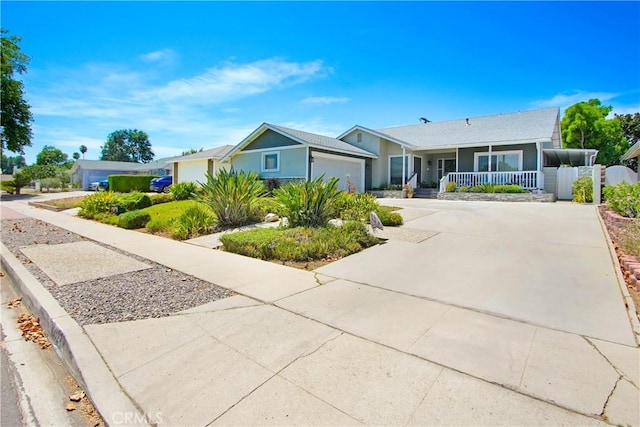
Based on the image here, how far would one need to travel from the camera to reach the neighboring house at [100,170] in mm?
47094

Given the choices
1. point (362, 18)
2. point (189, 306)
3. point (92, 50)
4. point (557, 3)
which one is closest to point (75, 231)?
point (92, 50)

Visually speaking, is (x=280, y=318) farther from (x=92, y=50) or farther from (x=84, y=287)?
(x=92, y=50)

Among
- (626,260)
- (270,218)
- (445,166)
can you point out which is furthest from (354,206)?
(445,166)

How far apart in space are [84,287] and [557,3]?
509 inches

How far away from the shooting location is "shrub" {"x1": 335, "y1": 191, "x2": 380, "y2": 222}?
9.59 m

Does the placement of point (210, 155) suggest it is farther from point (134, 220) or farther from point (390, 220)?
point (390, 220)

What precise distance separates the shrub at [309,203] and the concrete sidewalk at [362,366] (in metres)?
4.66

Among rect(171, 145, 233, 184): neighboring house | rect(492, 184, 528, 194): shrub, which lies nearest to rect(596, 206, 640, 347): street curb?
rect(492, 184, 528, 194): shrub

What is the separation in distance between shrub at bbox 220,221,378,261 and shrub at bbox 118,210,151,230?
542 centimetres

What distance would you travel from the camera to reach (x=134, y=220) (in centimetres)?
1167

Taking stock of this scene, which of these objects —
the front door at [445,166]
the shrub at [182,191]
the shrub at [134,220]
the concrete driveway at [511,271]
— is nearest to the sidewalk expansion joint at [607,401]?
the concrete driveway at [511,271]

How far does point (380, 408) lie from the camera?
94.5 inches

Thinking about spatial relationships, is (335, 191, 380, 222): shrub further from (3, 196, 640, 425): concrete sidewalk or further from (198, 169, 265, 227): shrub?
(3, 196, 640, 425): concrete sidewalk

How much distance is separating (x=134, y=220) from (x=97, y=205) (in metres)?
4.34
